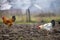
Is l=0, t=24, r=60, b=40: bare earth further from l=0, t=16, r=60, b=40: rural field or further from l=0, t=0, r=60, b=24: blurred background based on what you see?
l=0, t=0, r=60, b=24: blurred background

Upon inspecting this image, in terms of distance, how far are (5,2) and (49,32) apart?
82 cm

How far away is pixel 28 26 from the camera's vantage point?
2518 mm

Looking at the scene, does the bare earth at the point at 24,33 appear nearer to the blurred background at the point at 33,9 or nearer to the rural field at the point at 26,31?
the rural field at the point at 26,31

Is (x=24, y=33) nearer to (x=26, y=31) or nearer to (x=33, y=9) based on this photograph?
(x=26, y=31)

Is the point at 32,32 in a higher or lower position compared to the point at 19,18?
lower

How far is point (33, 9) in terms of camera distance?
8.34 ft

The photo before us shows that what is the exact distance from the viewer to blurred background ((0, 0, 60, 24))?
253 cm

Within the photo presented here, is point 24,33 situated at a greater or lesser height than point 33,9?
lesser

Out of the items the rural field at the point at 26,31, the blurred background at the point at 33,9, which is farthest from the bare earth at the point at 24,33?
the blurred background at the point at 33,9

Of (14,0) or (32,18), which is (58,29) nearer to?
(32,18)

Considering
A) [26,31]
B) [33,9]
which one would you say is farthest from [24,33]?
[33,9]

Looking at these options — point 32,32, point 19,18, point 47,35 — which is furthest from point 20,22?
point 47,35

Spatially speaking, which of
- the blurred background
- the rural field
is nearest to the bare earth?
the rural field

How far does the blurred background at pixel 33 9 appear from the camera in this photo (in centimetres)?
253
